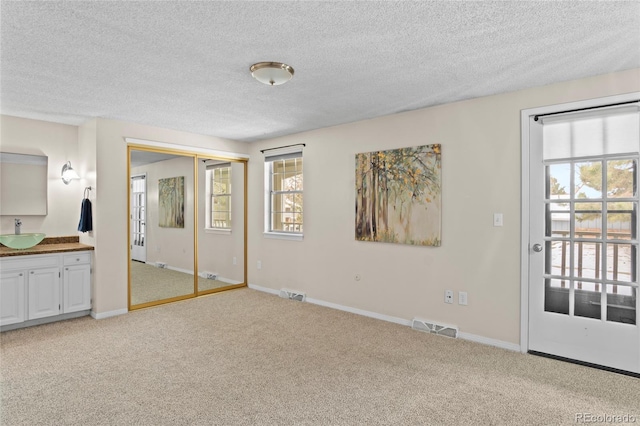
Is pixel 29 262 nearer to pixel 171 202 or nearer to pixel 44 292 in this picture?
pixel 44 292

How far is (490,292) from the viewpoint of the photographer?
3389mm

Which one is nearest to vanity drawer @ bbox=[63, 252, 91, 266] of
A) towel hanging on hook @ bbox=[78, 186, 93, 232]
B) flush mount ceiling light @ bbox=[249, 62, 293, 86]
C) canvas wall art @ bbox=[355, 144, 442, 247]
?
towel hanging on hook @ bbox=[78, 186, 93, 232]

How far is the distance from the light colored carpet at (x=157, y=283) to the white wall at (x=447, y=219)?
1.55 metres

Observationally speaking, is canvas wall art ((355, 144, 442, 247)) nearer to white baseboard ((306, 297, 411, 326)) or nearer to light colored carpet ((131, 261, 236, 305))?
white baseboard ((306, 297, 411, 326))

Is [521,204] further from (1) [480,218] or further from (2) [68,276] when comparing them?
(2) [68,276]

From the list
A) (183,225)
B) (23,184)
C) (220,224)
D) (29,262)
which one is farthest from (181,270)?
(23,184)

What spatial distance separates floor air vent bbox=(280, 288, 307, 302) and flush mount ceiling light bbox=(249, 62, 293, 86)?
3.07 meters

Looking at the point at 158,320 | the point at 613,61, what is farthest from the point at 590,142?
the point at 158,320

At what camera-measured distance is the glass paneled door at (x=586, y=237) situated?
9.22 ft

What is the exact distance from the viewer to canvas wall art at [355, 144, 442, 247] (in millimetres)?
3741

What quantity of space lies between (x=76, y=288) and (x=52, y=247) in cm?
55

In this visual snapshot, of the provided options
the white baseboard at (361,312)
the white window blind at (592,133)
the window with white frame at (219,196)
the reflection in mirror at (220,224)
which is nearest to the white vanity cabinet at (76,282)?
the reflection in mirror at (220,224)

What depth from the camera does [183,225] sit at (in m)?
5.02

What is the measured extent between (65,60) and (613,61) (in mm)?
3985
